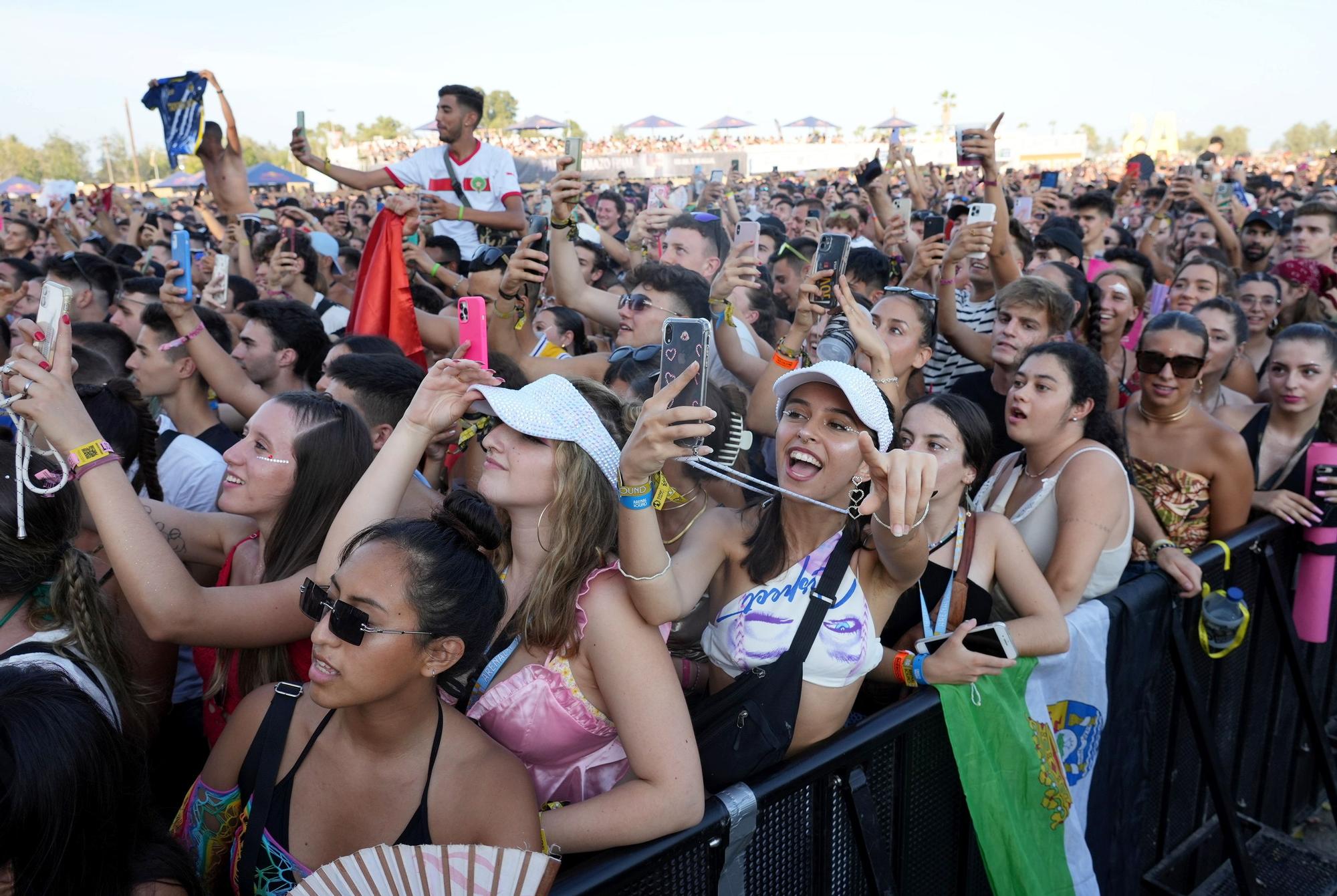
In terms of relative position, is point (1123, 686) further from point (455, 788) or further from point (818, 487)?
point (455, 788)

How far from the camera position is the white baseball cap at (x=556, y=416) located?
7.73ft

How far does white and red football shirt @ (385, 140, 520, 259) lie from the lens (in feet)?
23.4

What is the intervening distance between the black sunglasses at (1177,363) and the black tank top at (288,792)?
3.19 metres

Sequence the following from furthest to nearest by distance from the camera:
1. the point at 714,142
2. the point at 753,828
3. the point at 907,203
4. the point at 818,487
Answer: the point at 714,142, the point at 907,203, the point at 818,487, the point at 753,828

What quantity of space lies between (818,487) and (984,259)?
148 inches

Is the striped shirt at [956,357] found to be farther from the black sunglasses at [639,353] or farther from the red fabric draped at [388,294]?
the red fabric draped at [388,294]

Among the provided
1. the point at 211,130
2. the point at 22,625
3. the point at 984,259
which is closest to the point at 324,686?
the point at 22,625

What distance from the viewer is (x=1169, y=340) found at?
390 cm

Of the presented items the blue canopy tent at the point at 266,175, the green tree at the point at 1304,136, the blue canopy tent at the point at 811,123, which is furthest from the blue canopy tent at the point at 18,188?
the green tree at the point at 1304,136

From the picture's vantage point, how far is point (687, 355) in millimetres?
2170

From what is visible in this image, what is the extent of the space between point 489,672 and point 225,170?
6.70 meters

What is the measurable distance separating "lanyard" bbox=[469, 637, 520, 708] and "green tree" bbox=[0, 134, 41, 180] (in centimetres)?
9030

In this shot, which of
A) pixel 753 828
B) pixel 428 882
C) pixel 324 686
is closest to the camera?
pixel 428 882

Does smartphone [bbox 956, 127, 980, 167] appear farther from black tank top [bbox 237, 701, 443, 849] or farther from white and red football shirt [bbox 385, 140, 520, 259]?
black tank top [bbox 237, 701, 443, 849]
